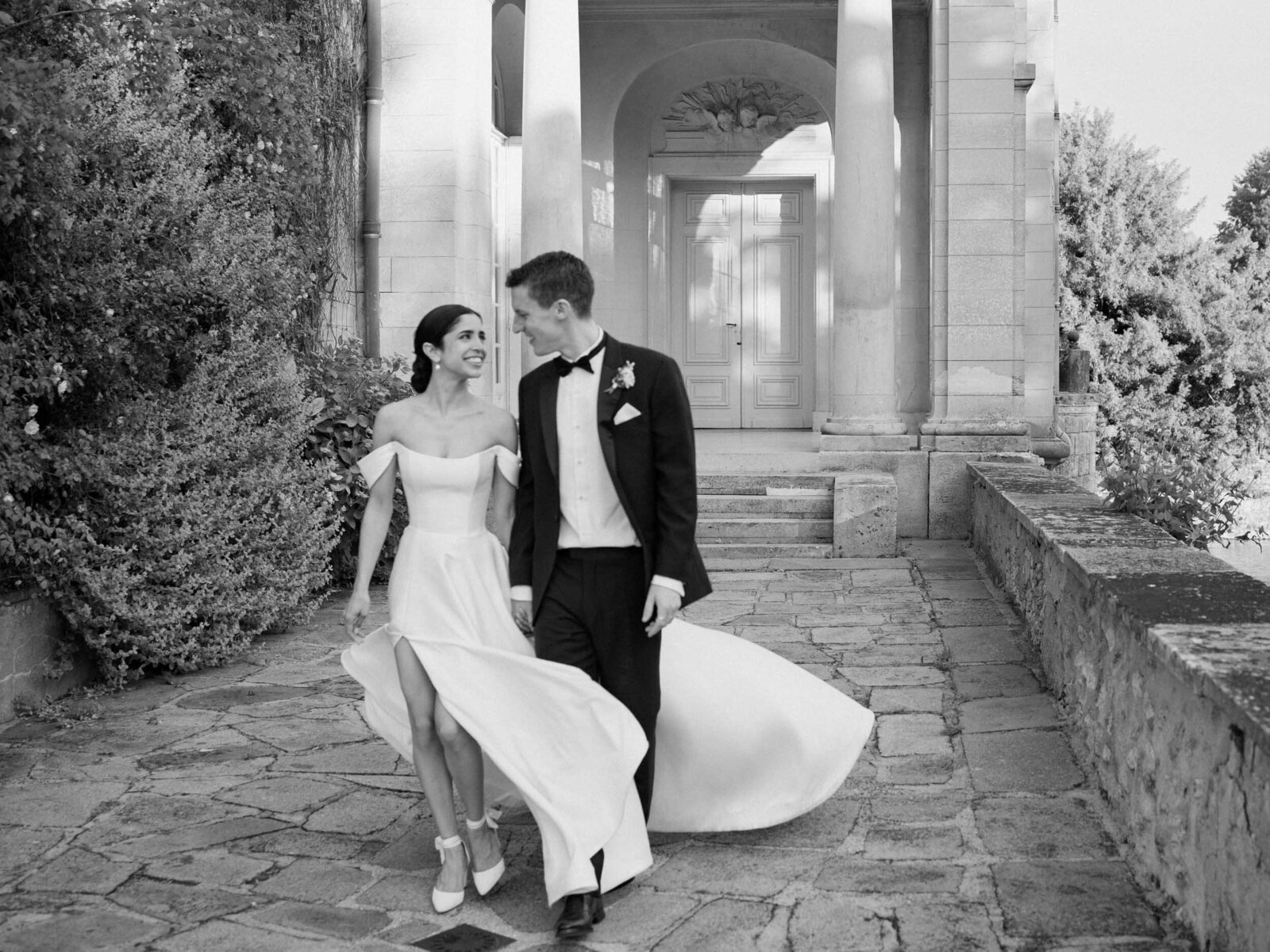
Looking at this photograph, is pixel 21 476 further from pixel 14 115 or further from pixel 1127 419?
pixel 1127 419

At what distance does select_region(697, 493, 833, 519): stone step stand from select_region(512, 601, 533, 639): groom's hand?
6.67m

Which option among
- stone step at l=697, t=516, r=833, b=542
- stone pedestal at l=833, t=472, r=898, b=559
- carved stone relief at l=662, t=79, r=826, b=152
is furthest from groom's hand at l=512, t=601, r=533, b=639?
carved stone relief at l=662, t=79, r=826, b=152

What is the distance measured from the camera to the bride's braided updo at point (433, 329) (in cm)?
382

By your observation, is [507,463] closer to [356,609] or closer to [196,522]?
[356,609]

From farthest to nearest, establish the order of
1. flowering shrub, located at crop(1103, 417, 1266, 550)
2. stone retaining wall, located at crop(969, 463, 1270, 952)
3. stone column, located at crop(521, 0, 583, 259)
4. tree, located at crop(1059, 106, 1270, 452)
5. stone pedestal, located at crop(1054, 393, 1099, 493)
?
tree, located at crop(1059, 106, 1270, 452), stone pedestal, located at crop(1054, 393, 1099, 493), stone column, located at crop(521, 0, 583, 259), flowering shrub, located at crop(1103, 417, 1266, 550), stone retaining wall, located at crop(969, 463, 1270, 952)

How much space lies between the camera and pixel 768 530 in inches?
411

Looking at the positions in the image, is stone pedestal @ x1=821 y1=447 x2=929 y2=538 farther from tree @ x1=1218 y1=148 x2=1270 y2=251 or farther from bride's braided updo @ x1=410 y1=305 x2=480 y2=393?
tree @ x1=1218 y1=148 x2=1270 y2=251

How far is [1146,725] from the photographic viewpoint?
3775mm

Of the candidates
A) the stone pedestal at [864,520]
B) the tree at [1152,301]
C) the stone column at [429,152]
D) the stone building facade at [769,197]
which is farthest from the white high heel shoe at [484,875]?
the tree at [1152,301]

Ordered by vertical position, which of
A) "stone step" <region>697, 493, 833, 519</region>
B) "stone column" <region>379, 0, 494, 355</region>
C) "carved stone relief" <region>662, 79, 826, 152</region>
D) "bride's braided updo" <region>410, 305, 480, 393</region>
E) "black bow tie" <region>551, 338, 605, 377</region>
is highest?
"carved stone relief" <region>662, 79, 826, 152</region>

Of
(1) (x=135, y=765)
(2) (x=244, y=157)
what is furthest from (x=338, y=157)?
(1) (x=135, y=765)

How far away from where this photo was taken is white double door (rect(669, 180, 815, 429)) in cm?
1603

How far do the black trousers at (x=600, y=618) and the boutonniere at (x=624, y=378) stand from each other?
423 mm

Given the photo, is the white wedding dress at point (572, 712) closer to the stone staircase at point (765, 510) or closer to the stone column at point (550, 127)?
the stone staircase at point (765, 510)
